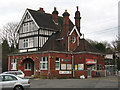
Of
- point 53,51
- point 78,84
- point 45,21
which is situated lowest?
point 78,84

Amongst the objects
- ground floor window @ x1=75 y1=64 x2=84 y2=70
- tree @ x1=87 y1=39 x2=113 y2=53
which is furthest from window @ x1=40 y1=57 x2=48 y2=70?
tree @ x1=87 y1=39 x2=113 y2=53

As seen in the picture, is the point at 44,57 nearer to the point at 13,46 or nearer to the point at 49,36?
the point at 49,36

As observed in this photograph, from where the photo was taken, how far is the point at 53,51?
37.2 m

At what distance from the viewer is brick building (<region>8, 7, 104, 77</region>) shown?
37.9 metres

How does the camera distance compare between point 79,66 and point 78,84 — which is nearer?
point 78,84

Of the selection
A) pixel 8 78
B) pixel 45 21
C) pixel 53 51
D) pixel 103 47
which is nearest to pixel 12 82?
pixel 8 78

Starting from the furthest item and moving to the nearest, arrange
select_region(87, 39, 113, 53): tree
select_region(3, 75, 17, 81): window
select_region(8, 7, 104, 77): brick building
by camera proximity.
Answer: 1. select_region(87, 39, 113, 53): tree
2. select_region(8, 7, 104, 77): brick building
3. select_region(3, 75, 17, 81): window

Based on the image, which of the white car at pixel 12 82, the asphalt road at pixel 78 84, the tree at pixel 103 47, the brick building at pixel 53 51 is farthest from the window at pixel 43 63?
the tree at pixel 103 47

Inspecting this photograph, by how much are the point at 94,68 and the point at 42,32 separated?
11.2 meters

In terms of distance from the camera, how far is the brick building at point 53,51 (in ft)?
124

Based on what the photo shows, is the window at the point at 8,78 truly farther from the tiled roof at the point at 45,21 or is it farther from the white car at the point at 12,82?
the tiled roof at the point at 45,21

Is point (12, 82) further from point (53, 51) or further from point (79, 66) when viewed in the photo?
point (79, 66)

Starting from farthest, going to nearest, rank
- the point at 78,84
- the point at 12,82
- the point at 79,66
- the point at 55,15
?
the point at 55,15, the point at 79,66, the point at 78,84, the point at 12,82

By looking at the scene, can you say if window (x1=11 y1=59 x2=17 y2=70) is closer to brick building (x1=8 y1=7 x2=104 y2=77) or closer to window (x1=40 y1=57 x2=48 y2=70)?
brick building (x1=8 y1=7 x2=104 y2=77)
